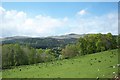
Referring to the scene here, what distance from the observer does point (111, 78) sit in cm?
2442

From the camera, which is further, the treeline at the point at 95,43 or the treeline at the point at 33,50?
the treeline at the point at 95,43

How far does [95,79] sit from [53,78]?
16.5ft

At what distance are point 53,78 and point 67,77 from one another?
Result: 59.5 inches

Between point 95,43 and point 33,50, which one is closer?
point 95,43

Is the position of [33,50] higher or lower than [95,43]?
lower

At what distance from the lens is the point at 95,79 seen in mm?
25375

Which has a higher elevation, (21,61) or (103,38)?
(103,38)

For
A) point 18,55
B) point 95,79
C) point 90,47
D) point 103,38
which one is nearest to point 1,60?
point 18,55

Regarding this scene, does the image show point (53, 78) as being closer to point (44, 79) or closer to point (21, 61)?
point (44, 79)

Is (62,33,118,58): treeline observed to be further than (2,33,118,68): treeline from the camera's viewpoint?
Yes

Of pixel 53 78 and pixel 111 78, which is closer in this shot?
pixel 111 78

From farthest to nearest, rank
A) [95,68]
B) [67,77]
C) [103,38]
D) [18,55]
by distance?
[103,38] < [18,55] < [95,68] < [67,77]

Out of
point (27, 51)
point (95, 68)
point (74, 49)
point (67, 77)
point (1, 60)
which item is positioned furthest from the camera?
point (74, 49)

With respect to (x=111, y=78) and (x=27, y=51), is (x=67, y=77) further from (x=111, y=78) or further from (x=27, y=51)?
(x=27, y=51)
